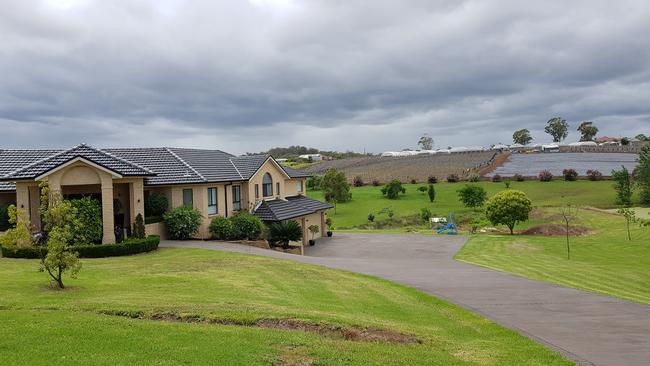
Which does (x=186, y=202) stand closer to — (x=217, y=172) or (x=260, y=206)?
(x=217, y=172)

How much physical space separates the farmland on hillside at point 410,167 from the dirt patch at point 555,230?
42.4m

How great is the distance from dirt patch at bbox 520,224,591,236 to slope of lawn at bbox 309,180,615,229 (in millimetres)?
12872

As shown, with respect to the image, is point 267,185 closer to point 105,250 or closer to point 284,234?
point 284,234

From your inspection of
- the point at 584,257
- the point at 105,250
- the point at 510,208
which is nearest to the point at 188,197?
the point at 105,250

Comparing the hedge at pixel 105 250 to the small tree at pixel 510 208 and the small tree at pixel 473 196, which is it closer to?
the small tree at pixel 510 208

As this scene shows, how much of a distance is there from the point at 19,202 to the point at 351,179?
230 feet

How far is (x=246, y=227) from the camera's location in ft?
117

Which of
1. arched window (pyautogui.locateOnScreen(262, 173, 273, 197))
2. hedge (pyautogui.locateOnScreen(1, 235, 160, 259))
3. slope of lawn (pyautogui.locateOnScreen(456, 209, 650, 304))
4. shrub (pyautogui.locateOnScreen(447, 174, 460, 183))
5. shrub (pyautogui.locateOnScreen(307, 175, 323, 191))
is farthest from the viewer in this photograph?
shrub (pyautogui.locateOnScreen(447, 174, 460, 183))

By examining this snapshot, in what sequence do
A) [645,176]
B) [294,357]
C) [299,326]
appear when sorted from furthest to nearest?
[645,176]
[299,326]
[294,357]

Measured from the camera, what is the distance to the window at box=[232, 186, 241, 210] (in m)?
39.2

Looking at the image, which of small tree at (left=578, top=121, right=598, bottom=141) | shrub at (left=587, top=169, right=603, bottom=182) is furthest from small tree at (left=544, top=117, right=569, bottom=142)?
shrub at (left=587, top=169, right=603, bottom=182)

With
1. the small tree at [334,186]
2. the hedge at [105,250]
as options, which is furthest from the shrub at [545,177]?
the hedge at [105,250]

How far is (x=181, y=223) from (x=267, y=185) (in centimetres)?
1097

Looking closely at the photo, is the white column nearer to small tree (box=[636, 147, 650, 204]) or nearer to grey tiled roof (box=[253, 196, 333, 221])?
grey tiled roof (box=[253, 196, 333, 221])
